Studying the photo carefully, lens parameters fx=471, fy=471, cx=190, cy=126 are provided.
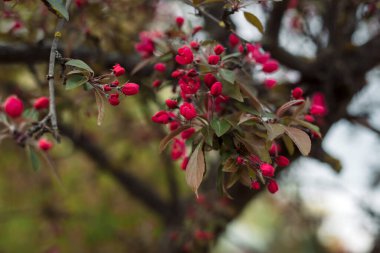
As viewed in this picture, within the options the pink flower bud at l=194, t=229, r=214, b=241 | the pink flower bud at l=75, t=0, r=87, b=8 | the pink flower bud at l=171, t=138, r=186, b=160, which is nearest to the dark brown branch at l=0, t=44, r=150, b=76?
the pink flower bud at l=75, t=0, r=87, b=8

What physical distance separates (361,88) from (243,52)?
5.52ft

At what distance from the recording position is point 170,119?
1.65 meters

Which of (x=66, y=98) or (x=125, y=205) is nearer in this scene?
(x=66, y=98)

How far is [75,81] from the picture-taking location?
4.78 feet

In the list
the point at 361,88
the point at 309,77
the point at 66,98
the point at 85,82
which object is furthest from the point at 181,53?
the point at 361,88

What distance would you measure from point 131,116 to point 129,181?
0.85 m

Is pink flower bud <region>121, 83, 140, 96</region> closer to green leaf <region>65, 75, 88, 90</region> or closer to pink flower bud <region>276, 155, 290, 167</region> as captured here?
green leaf <region>65, 75, 88, 90</region>

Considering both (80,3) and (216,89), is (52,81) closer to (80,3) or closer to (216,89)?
(216,89)

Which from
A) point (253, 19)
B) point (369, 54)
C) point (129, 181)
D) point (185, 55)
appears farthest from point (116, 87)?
point (129, 181)

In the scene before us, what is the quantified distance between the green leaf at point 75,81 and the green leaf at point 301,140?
0.65 meters

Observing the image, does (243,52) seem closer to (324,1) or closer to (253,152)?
(253,152)

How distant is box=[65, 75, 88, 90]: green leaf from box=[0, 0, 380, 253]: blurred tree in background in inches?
3.5

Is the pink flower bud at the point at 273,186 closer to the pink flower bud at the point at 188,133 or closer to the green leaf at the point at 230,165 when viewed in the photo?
the green leaf at the point at 230,165

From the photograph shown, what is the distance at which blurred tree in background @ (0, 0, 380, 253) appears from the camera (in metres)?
2.63
